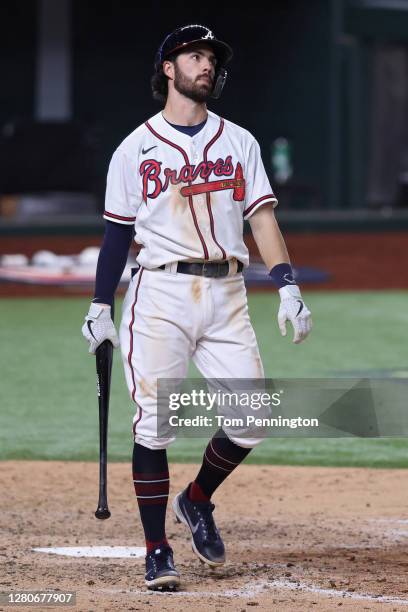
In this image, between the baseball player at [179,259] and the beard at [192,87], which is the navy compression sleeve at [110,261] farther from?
the beard at [192,87]

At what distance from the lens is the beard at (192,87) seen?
163 inches

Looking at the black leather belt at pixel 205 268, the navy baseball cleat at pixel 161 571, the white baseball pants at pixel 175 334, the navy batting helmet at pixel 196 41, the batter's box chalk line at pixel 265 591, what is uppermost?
the navy batting helmet at pixel 196 41

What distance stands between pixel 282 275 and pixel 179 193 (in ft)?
1.47

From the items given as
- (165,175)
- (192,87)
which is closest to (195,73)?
(192,87)

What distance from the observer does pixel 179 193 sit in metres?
4.08

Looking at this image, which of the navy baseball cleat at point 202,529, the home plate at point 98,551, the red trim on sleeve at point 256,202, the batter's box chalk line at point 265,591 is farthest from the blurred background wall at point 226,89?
the batter's box chalk line at point 265,591

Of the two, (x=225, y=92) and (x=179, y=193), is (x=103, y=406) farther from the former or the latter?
(x=225, y=92)

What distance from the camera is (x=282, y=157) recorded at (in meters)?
18.0

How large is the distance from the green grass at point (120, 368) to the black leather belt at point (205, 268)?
7.52ft

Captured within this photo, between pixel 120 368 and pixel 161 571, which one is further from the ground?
pixel 161 571

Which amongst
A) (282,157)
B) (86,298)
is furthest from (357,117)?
(86,298)

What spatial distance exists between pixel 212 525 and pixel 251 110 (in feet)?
48.1

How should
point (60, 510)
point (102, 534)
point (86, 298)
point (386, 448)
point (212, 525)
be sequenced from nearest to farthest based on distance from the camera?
1. point (212, 525)
2. point (102, 534)
3. point (60, 510)
4. point (386, 448)
5. point (86, 298)

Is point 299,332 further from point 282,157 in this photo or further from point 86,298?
point 282,157
